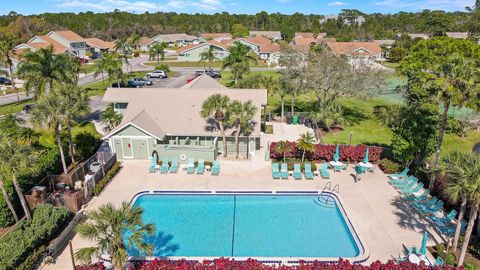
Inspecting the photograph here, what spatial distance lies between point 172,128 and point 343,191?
14.1 m

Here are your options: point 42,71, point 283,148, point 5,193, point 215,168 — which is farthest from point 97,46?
point 5,193

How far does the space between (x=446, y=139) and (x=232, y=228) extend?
2446cm

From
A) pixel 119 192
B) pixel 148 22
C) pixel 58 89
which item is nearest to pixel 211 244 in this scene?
pixel 119 192

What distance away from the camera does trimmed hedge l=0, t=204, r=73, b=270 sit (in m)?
15.9

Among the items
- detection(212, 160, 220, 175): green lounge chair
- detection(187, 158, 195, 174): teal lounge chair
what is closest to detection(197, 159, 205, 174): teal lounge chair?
detection(187, 158, 195, 174): teal lounge chair

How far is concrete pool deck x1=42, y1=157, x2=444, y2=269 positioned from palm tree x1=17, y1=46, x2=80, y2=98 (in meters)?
10.2

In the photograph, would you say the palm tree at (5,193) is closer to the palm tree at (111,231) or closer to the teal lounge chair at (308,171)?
the palm tree at (111,231)

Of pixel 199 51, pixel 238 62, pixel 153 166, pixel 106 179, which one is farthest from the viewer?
pixel 199 51

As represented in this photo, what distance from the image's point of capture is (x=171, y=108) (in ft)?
102

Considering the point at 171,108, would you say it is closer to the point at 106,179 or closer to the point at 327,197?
the point at 106,179

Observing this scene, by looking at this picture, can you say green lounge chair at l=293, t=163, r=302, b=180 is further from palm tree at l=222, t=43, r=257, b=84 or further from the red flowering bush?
palm tree at l=222, t=43, r=257, b=84

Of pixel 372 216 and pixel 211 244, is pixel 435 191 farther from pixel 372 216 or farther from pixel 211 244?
pixel 211 244

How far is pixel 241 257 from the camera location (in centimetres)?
1777

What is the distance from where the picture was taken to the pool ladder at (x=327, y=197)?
23.0 metres
